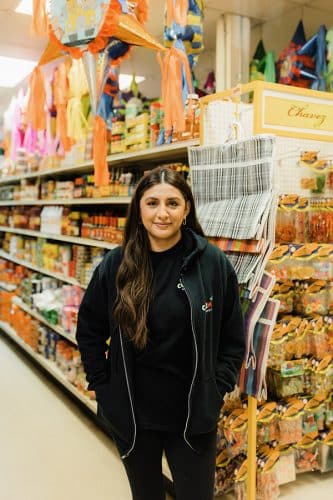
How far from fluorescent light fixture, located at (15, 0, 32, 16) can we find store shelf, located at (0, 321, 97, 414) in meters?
3.19

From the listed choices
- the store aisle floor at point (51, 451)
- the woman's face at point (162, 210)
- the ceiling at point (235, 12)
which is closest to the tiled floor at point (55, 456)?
the store aisle floor at point (51, 451)

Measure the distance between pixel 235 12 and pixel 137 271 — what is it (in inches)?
138

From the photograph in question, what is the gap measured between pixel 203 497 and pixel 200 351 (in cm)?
55

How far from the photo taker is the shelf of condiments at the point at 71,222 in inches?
141

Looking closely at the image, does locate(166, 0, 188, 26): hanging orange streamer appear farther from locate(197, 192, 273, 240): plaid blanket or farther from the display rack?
locate(197, 192, 273, 240): plaid blanket

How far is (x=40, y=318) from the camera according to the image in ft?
16.3

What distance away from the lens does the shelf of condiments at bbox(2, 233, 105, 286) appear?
405 centimetres

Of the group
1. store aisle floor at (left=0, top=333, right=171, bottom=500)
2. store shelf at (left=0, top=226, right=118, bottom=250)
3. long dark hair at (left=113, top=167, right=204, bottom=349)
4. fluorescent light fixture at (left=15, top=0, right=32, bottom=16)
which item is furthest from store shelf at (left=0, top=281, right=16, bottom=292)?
long dark hair at (left=113, top=167, right=204, bottom=349)

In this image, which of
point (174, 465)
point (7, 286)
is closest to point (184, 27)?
point (174, 465)

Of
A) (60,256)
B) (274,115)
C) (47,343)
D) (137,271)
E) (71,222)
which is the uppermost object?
(274,115)

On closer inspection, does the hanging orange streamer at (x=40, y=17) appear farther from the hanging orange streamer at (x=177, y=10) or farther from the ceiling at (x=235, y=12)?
the ceiling at (x=235, y=12)

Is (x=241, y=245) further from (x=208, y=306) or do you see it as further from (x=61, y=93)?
(x=61, y=93)

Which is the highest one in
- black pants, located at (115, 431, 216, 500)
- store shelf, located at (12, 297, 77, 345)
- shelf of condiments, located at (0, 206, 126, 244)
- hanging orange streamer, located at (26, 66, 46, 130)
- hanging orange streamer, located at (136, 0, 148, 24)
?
hanging orange streamer, located at (136, 0, 148, 24)

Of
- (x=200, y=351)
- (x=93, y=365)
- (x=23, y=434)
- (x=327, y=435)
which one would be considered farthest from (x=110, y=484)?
(x=200, y=351)
